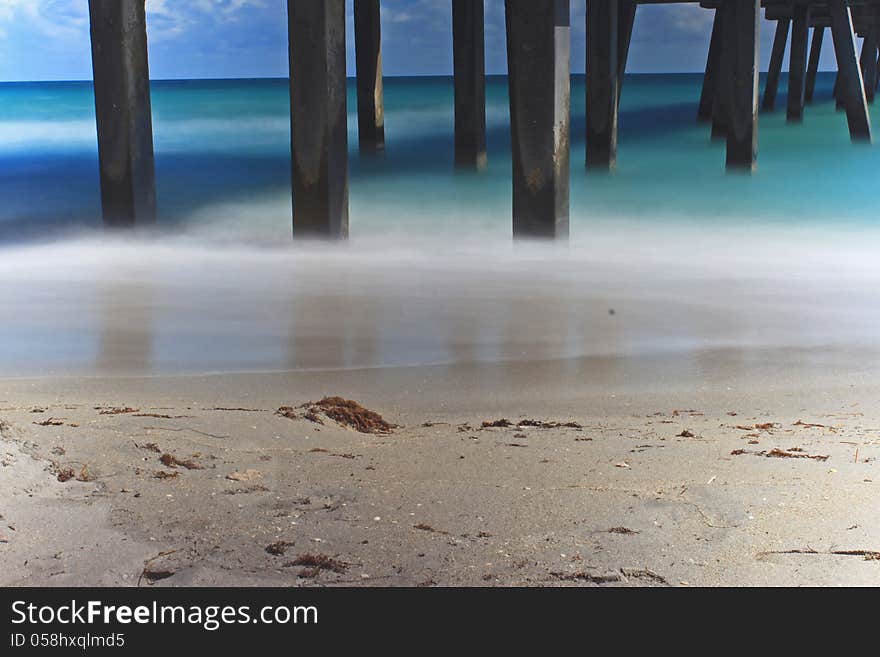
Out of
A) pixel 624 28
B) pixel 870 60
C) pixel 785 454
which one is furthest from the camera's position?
pixel 870 60

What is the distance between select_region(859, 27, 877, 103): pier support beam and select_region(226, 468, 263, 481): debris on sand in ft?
69.2

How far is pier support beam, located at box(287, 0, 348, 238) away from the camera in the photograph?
5.78 meters

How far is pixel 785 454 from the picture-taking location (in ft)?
8.94

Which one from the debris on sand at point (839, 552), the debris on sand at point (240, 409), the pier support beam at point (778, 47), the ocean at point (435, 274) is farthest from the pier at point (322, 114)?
the pier support beam at point (778, 47)

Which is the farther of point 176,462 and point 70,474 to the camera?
point 176,462

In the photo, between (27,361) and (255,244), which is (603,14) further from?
(27,361)

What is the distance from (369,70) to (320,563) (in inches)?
450

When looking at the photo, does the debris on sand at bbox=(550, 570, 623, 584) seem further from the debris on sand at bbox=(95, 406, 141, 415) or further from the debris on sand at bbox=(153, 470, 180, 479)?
the debris on sand at bbox=(95, 406, 141, 415)

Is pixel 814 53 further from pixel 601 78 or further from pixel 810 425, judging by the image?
pixel 810 425

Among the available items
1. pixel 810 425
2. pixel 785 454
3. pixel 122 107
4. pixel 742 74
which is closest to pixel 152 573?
pixel 785 454

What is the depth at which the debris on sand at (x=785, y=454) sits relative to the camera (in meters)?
2.69

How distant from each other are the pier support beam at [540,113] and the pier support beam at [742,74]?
15.1 ft

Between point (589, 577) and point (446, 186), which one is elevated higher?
point (589, 577)
